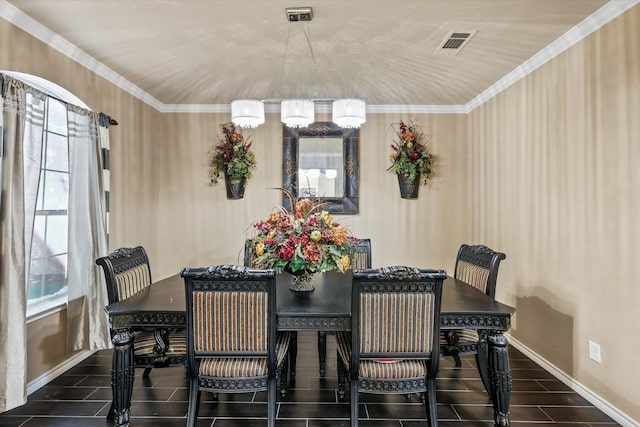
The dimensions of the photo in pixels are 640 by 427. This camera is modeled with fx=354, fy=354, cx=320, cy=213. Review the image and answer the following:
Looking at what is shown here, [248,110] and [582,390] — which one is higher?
[248,110]

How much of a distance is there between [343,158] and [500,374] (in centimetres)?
304

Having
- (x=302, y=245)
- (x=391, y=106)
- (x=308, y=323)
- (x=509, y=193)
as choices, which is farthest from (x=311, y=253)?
(x=391, y=106)

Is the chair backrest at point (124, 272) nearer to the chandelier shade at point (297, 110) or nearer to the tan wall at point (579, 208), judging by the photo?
the chandelier shade at point (297, 110)

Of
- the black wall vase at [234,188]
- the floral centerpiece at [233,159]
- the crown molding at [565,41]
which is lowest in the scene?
the black wall vase at [234,188]

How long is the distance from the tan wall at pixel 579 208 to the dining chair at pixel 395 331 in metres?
1.34

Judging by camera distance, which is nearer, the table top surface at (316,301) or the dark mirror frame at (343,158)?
the table top surface at (316,301)

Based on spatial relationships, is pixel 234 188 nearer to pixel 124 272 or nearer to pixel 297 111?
pixel 297 111

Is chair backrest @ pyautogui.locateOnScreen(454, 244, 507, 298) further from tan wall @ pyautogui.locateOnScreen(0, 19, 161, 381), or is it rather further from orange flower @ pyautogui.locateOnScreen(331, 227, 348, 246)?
tan wall @ pyautogui.locateOnScreen(0, 19, 161, 381)

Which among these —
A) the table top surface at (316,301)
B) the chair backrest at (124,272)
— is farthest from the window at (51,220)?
the table top surface at (316,301)

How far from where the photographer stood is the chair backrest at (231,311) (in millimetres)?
1796

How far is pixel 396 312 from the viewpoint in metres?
1.82

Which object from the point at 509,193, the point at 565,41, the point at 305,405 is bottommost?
the point at 305,405

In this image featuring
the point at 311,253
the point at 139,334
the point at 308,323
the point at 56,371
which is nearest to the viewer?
the point at 308,323

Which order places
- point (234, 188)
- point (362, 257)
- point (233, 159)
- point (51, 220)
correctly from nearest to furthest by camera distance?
1. point (51, 220)
2. point (362, 257)
3. point (233, 159)
4. point (234, 188)
